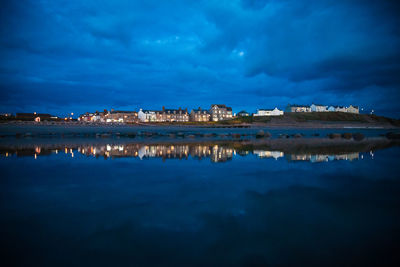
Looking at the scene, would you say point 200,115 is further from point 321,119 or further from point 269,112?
point 321,119

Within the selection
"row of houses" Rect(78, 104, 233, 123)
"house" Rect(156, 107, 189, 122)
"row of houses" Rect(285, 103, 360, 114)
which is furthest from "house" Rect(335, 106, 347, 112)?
"house" Rect(156, 107, 189, 122)

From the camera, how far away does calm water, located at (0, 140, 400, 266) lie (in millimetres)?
4246

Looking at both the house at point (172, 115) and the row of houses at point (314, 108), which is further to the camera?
the row of houses at point (314, 108)

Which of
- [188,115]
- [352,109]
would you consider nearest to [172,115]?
[188,115]

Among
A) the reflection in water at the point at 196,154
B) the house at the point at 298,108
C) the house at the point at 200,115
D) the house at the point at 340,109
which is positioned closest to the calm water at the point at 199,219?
the reflection in water at the point at 196,154

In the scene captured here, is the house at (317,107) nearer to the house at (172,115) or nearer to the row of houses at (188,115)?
the row of houses at (188,115)

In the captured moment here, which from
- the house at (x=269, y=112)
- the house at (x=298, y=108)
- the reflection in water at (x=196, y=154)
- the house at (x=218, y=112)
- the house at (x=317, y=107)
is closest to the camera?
the reflection in water at (x=196, y=154)

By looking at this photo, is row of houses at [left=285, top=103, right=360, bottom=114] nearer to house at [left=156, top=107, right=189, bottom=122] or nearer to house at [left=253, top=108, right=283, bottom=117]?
house at [left=253, top=108, right=283, bottom=117]

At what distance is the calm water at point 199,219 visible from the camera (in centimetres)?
425

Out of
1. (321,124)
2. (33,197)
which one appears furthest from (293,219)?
(321,124)

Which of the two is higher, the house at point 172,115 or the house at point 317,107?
the house at point 317,107

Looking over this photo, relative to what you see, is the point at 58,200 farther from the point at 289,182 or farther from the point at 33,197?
the point at 289,182

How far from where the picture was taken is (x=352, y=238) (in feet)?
15.9

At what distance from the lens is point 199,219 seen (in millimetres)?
5859
